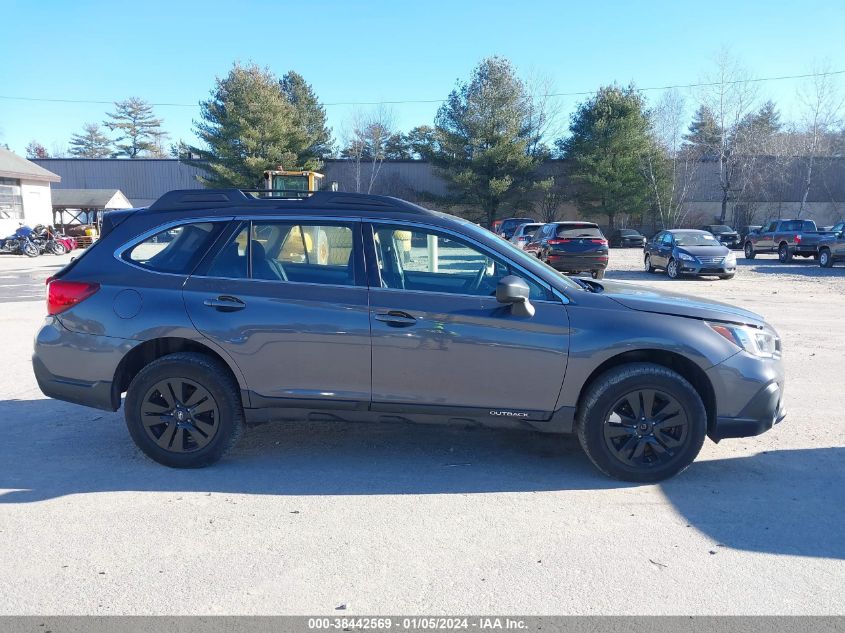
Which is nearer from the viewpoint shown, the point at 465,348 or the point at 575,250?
the point at 465,348

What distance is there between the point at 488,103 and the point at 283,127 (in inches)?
569

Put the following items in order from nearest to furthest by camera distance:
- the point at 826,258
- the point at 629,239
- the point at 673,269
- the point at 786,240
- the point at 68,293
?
1. the point at 68,293
2. the point at 673,269
3. the point at 826,258
4. the point at 786,240
5. the point at 629,239

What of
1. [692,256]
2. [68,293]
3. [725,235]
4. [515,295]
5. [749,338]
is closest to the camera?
[515,295]

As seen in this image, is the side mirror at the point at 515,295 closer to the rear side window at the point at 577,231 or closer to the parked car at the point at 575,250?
the parked car at the point at 575,250

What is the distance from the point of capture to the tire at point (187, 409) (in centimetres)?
451

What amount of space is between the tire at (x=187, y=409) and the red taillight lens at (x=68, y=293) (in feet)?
2.26

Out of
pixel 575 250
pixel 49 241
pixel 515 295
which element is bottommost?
pixel 49 241

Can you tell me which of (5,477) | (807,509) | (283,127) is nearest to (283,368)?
(5,477)

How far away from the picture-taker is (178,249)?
470 cm

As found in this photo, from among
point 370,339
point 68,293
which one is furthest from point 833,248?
point 68,293

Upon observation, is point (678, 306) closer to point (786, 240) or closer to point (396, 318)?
point (396, 318)

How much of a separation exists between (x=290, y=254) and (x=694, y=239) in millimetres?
18061

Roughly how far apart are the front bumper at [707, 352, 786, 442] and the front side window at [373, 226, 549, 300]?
1.29 metres

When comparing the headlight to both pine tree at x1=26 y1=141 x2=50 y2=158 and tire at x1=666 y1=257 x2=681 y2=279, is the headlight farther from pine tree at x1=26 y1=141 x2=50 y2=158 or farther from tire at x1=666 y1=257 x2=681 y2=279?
pine tree at x1=26 y1=141 x2=50 y2=158
